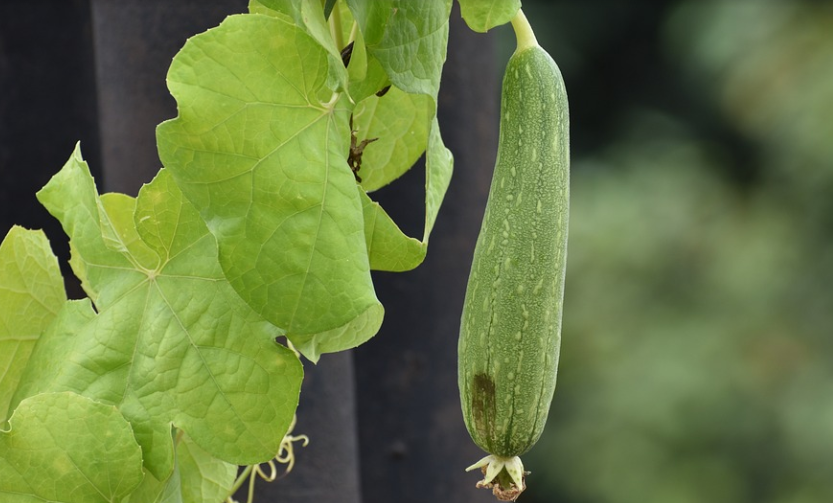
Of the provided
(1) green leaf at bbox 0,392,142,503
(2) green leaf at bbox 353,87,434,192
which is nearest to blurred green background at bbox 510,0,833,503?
(2) green leaf at bbox 353,87,434,192

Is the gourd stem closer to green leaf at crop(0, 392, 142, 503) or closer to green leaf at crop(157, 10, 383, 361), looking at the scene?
green leaf at crop(157, 10, 383, 361)

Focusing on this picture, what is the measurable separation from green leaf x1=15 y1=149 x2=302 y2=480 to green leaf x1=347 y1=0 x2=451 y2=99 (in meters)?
0.11

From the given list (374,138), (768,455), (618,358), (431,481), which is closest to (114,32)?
(374,138)

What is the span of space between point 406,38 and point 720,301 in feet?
7.81

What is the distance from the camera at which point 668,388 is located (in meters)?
2.55

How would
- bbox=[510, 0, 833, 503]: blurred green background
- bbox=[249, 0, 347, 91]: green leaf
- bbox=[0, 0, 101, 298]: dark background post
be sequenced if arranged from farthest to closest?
bbox=[510, 0, 833, 503]: blurred green background
bbox=[0, 0, 101, 298]: dark background post
bbox=[249, 0, 347, 91]: green leaf

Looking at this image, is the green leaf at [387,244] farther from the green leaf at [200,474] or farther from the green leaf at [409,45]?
the green leaf at [200,474]

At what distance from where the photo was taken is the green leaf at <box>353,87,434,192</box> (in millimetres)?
484

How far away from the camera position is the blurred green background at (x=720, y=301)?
256 centimetres

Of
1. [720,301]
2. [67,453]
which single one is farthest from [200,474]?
[720,301]

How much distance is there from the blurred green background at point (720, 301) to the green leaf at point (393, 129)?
6.87 ft

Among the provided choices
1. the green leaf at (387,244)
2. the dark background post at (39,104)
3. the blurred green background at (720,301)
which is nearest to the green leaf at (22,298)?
the green leaf at (387,244)

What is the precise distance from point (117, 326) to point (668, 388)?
89.6 inches

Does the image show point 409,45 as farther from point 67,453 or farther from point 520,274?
point 67,453
